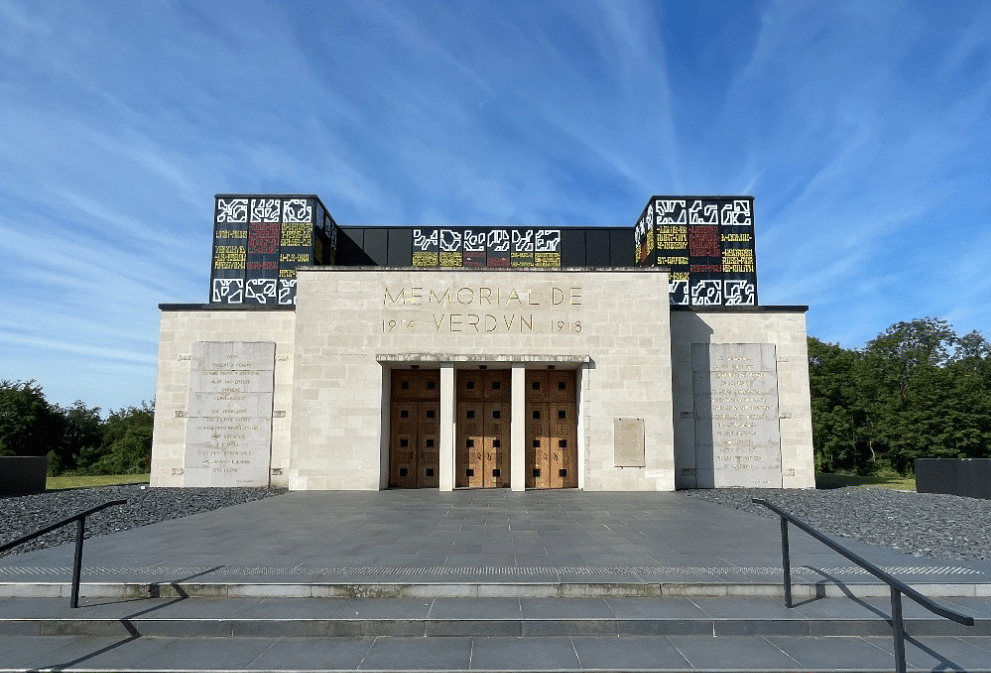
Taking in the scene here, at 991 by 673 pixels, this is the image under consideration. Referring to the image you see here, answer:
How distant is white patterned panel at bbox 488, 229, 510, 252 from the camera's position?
4231 cm

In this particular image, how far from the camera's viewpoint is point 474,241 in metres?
42.2

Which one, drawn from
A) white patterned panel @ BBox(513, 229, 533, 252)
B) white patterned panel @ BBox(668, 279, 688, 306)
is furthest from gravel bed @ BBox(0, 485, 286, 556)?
white patterned panel @ BBox(668, 279, 688, 306)

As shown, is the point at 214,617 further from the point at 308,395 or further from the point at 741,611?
the point at 308,395

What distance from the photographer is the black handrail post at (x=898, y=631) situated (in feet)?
13.8

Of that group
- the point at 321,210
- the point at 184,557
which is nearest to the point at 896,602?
the point at 184,557

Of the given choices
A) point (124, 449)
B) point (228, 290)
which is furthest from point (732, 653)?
point (124, 449)

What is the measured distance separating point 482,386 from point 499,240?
80.3 feet

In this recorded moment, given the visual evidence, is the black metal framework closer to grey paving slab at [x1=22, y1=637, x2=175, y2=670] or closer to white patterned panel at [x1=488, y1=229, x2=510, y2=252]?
white patterned panel at [x1=488, y1=229, x2=510, y2=252]

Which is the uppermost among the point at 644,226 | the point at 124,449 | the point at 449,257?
the point at 644,226

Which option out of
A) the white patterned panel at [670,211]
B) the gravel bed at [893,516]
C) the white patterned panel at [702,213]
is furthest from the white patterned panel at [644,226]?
the gravel bed at [893,516]

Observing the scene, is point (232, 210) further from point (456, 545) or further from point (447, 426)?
point (456, 545)

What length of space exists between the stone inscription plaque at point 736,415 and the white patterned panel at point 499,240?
24.3 meters

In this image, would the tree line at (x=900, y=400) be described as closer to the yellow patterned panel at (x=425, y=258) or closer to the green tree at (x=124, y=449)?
the yellow patterned panel at (x=425, y=258)

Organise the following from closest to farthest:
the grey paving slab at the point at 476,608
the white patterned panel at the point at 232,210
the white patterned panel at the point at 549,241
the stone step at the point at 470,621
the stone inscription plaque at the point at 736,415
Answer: the stone step at the point at 470,621, the grey paving slab at the point at 476,608, the stone inscription plaque at the point at 736,415, the white patterned panel at the point at 232,210, the white patterned panel at the point at 549,241
